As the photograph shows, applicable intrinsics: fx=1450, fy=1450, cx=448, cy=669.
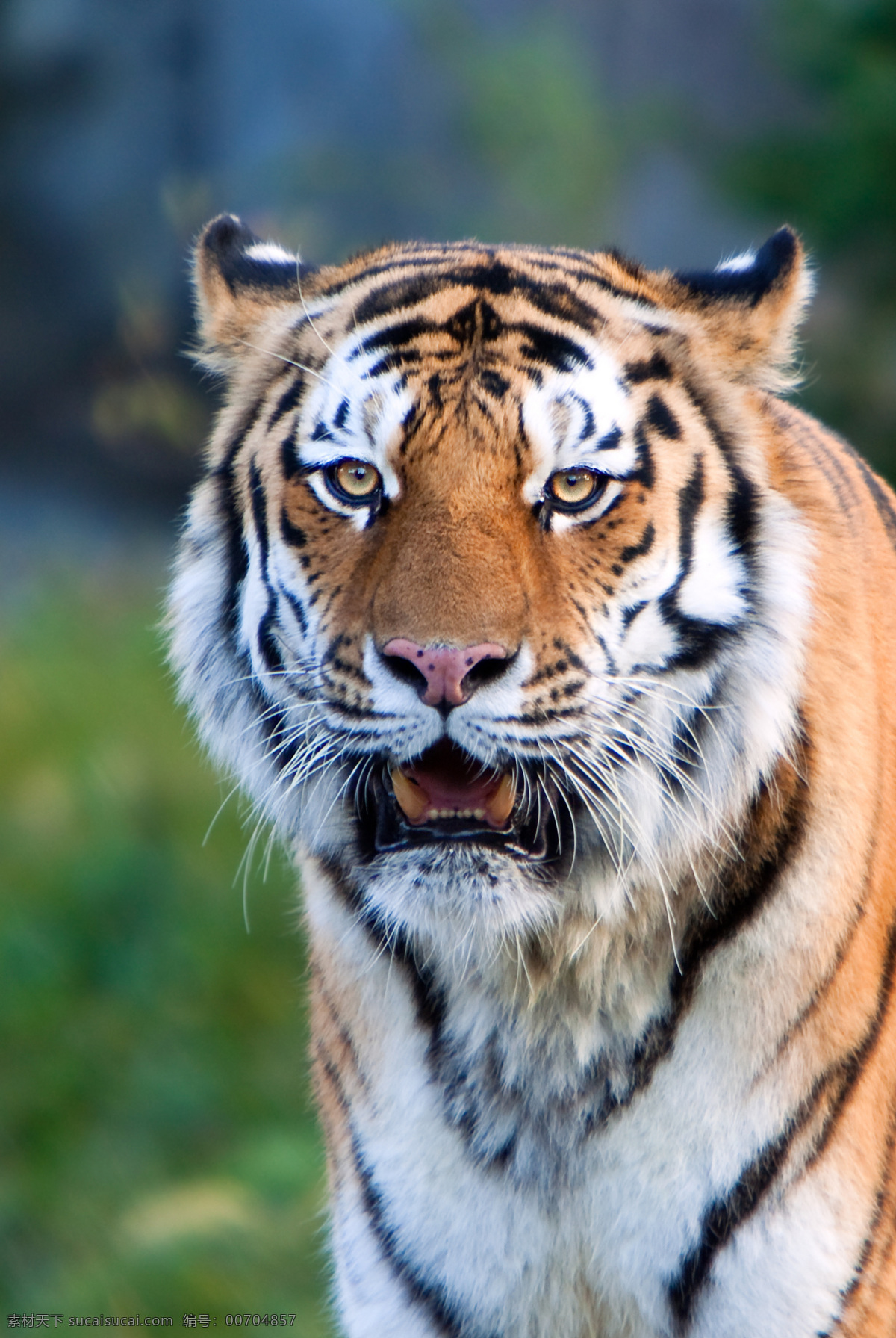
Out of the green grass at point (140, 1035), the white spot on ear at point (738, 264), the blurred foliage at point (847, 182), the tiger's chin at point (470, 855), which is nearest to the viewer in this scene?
the tiger's chin at point (470, 855)

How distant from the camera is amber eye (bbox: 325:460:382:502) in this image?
1.67 metres

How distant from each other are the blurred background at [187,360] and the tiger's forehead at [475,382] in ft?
3.12

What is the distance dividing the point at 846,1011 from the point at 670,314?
2.84ft

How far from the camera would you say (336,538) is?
1.70 m

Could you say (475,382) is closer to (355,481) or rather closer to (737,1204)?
(355,481)

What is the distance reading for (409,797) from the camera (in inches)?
64.6

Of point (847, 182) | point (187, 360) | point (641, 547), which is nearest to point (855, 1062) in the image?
point (641, 547)

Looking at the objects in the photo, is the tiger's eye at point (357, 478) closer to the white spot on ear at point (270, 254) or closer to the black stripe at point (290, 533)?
the black stripe at point (290, 533)

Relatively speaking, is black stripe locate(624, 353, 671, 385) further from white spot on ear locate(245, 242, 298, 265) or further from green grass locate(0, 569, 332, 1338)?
green grass locate(0, 569, 332, 1338)

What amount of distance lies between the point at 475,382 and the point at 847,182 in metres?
2.68

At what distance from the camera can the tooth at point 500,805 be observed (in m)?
1.62

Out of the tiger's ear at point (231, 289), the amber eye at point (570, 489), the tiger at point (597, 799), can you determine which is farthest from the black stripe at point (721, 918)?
the tiger's ear at point (231, 289)

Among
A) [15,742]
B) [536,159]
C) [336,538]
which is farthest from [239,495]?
[536,159]

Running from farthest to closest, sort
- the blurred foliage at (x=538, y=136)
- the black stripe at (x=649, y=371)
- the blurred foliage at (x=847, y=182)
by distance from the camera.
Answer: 1. the blurred foliage at (x=538, y=136)
2. the blurred foliage at (x=847, y=182)
3. the black stripe at (x=649, y=371)
